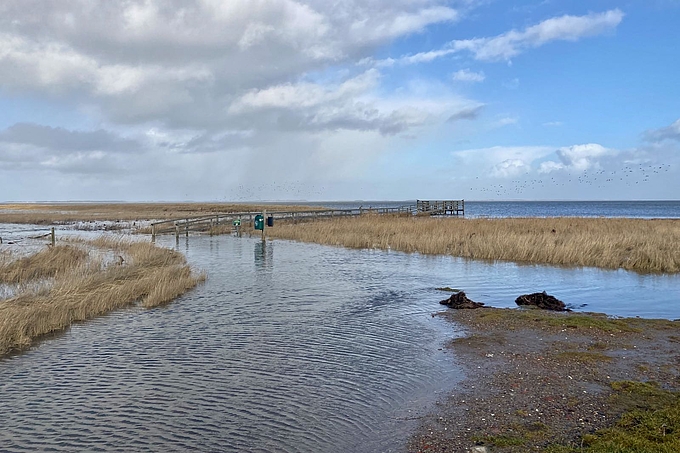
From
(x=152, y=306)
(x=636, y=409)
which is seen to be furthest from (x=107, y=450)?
(x=152, y=306)

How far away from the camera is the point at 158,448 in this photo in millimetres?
6176

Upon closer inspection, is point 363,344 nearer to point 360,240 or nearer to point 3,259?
point 3,259

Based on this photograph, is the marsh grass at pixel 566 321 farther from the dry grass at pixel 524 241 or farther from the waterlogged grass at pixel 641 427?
the dry grass at pixel 524 241

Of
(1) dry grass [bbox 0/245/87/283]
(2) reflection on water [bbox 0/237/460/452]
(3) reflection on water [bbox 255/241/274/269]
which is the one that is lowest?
(2) reflection on water [bbox 0/237/460/452]

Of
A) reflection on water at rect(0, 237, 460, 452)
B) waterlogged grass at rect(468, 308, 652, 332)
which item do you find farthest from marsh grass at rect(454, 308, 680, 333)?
reflection on water at rect(0, 237, 460, 452)

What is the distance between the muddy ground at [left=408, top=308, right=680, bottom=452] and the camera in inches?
244

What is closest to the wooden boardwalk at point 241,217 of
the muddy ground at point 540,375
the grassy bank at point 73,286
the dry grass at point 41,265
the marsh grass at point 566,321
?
the dry grass at point 41,265

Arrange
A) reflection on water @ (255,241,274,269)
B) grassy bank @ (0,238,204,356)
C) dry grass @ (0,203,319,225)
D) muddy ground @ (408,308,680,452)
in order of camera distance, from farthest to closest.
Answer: dry grass @ (0,203,319,225), reflection on water @ (255,241,274,269), grassy bank @ (0,238,204,356), muddy ground @ (408,308,680,452)

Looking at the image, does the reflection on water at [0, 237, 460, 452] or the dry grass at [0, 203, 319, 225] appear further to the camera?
the dry grass at [0, 203, 319, 225]

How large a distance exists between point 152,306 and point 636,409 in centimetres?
1194

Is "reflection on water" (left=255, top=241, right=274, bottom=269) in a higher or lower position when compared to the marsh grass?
higher

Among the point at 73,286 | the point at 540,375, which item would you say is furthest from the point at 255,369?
the point at 73,286

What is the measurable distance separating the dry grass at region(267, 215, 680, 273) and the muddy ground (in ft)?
37.9

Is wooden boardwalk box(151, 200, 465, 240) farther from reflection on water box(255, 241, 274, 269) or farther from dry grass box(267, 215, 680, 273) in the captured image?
reflection on water box(255, 241, 274, 269)
